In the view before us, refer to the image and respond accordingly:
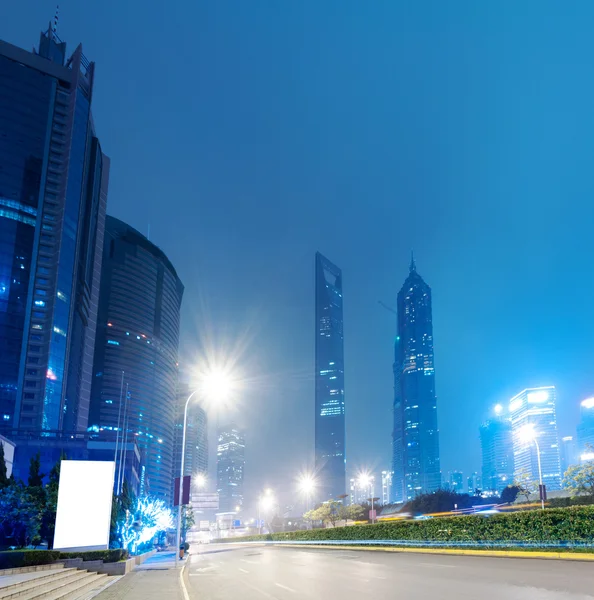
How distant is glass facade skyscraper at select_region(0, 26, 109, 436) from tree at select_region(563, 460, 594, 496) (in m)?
107

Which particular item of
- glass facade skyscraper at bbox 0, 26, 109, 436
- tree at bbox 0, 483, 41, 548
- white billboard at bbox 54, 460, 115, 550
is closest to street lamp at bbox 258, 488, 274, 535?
glass facade skyscraper at bbox 0, 26, 109, 436

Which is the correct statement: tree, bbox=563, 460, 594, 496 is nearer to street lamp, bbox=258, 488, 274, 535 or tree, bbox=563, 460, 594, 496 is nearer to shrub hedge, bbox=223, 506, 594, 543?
shrub hedge, bbox=223, 506, 594, 543

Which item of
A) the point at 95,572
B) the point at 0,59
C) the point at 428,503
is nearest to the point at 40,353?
the point at 0,59

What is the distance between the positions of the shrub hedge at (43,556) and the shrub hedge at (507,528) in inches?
742

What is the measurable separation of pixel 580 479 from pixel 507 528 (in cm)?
3399

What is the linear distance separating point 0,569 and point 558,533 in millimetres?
24789

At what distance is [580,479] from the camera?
56.8 meters

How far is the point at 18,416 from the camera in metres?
130

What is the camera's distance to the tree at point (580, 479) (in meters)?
56.8

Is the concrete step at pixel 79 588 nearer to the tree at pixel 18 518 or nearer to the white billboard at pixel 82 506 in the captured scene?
the white billboard at pixel 82 506

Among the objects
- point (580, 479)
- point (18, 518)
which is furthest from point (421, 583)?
point (580, 479)

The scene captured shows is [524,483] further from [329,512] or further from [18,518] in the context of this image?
[18,518]

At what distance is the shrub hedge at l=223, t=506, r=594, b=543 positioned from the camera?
24.2 m

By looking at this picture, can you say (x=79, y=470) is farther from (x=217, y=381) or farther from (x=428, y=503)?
(x=428, y=503)
